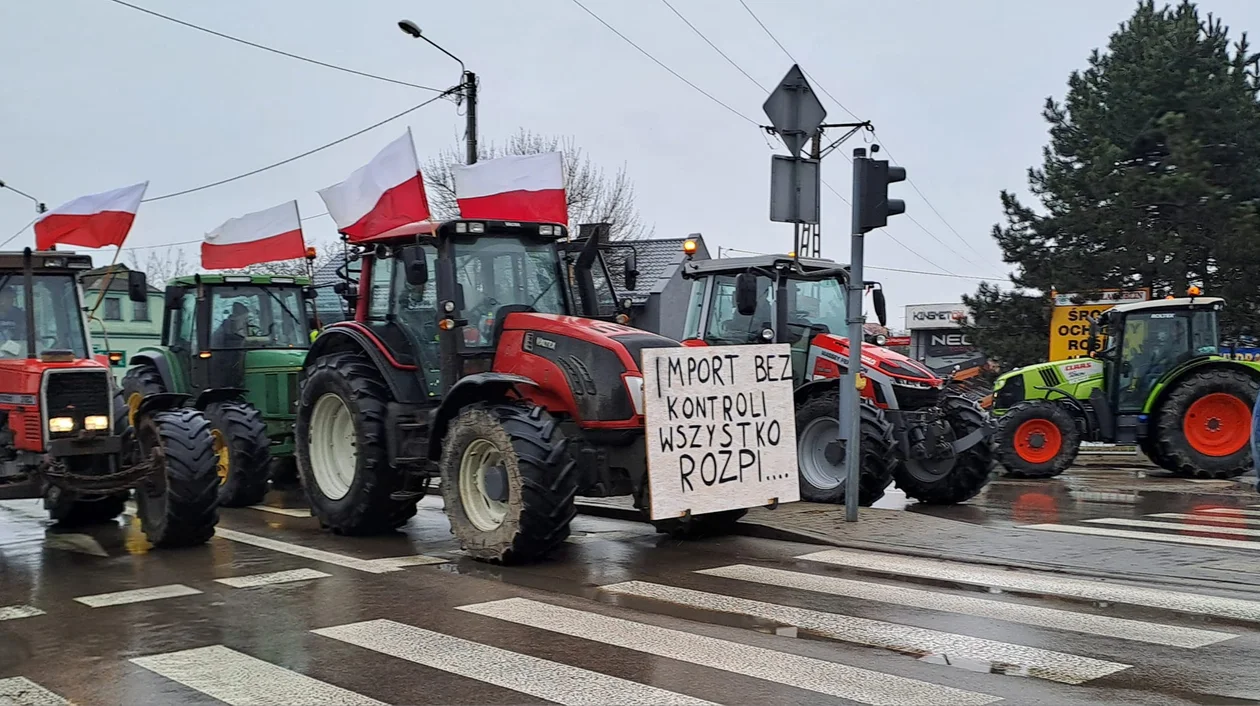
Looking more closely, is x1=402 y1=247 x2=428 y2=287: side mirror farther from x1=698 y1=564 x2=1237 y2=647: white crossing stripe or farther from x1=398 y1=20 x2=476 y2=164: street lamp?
x1=398 y1=20 x2=476 y2=164: street lamp

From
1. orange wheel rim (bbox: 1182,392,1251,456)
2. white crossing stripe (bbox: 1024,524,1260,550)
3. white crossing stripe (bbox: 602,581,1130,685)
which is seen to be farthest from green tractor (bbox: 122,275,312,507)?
orange wheel rim (bbox: 1182,392,1251,456)

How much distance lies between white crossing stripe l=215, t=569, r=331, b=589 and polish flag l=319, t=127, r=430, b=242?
4.47 m

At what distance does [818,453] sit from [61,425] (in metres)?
7.16

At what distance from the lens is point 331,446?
1114 centimetres

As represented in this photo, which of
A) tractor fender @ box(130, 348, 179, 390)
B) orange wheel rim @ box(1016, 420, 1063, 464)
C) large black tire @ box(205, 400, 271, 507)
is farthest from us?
orange wheel rim @ box(1016, 420, 1063, 464)

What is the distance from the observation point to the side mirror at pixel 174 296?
14.2 meters

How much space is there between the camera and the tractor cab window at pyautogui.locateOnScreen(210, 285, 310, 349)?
14320 mm

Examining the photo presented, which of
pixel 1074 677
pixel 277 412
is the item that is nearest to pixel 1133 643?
pixel 1074 677

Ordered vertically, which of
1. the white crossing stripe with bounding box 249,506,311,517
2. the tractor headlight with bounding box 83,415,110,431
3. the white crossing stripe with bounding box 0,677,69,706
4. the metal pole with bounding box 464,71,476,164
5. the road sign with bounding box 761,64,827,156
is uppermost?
the metal pole with bounding box 464,71,476,164

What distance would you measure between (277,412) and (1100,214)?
20.3 metres

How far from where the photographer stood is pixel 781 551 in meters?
9.50

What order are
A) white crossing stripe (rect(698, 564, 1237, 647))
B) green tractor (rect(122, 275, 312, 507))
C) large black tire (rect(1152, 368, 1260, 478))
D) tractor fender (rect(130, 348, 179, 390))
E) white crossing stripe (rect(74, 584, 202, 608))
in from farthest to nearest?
large black tire (rect(1152, 368, 1260, 478)) < tractor fender (rect(130, 348, 179, 390)) < green tractor (rect(122, 275, 312, 507)) < white crossing stripe (rect(74, 584, 202, 608)) < white crossing stripe (rect(698, 564, 1237, 647))

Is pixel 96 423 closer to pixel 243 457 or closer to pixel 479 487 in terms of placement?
pixel 243 457

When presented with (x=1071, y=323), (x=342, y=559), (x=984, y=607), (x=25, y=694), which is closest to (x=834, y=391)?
(x=984, y=607)
